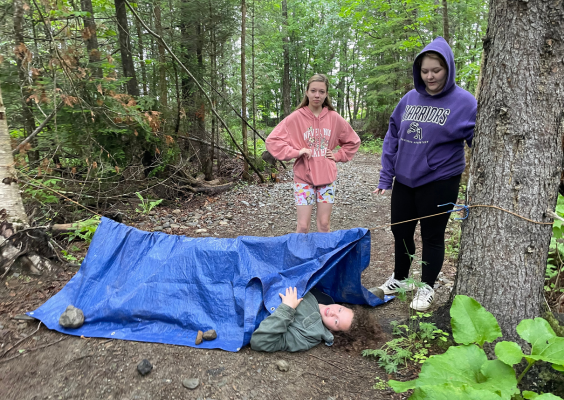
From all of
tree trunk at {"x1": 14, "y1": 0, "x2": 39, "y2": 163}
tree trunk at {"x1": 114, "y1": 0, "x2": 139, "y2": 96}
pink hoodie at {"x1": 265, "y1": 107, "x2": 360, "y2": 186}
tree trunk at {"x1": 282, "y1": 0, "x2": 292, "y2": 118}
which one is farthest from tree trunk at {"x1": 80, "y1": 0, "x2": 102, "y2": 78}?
tree trunk at {"x1": 282, "y1": 0, "x2": 292, "y2": 118}

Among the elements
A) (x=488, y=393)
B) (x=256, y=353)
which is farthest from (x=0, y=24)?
(x=488, y=393)

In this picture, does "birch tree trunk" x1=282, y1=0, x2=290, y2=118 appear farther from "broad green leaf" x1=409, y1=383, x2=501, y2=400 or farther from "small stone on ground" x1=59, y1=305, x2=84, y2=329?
"broad green leaf" x1=409, y1=383, x2=501, y2=400

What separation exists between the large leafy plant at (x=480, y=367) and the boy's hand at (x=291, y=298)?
3.36 ft

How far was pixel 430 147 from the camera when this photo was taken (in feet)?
7.50

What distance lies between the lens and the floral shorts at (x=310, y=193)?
3.09 m

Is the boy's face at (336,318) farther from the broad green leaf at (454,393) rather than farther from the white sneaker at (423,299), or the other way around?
the broad green leaf at (454,393)

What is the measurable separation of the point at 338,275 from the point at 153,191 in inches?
170

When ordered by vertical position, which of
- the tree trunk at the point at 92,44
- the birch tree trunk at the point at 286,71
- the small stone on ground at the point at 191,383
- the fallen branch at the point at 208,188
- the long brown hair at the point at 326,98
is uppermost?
the birch tree trunk at the point at 286,71

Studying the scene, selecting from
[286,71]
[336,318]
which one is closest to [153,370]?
[336,318]

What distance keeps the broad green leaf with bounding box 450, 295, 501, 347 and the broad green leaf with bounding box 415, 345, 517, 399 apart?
15cm

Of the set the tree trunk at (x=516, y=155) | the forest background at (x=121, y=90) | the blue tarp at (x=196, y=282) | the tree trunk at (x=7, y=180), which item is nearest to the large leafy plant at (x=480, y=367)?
the tree trunk at (x=516, y=155)

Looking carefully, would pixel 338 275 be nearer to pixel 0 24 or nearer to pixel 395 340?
pixel 395 340

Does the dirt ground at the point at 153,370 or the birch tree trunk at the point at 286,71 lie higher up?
the birch tree trunk at the point at 286,71

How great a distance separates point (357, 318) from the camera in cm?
251
